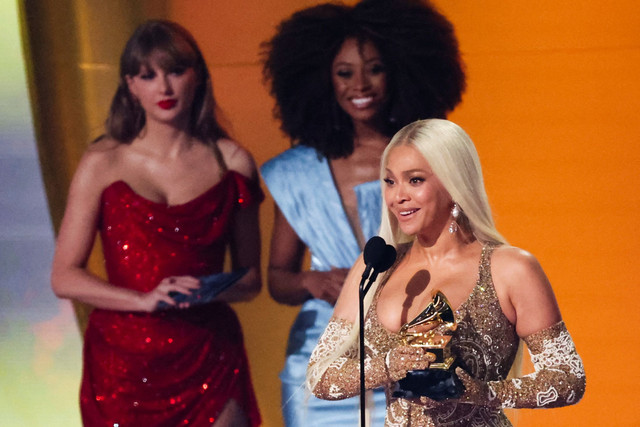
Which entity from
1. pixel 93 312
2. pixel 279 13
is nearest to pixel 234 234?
pixel 93 312

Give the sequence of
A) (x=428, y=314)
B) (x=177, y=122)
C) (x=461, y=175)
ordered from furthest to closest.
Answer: (x=177, y=122), (x=461, y=175), (x=428, y=314)

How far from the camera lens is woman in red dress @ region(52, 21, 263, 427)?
420cm

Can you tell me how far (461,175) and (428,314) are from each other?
0.43m

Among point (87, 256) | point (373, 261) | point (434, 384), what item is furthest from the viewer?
point (87, 256)

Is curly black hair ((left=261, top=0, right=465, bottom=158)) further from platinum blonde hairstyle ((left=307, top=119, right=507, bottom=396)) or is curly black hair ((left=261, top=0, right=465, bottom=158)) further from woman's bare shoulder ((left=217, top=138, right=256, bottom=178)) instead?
platinum blonde hairstyle ((left=307, top=119, right=507, bottom=396))

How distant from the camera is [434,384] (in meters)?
2.25

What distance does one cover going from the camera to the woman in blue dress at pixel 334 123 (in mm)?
4137

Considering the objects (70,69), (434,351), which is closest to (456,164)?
(434,351)

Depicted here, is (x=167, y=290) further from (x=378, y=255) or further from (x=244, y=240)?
(x=378, y=255)

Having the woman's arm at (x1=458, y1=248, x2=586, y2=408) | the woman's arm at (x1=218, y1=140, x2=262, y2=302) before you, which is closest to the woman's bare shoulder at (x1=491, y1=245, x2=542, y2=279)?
the woman's arm at (x1=458, y1=248, x2=586, y2=408)

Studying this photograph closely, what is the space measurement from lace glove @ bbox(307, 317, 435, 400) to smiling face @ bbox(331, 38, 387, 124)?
1.73 m

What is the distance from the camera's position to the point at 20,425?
4.61 meters

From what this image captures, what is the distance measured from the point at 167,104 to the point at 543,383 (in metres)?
2.52

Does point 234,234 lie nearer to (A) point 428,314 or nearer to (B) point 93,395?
(B) point 93,395
